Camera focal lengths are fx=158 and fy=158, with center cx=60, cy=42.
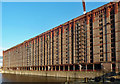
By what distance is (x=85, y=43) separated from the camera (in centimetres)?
10469

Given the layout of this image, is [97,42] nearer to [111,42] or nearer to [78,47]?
[111,42]

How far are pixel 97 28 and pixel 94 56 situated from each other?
17.3 metres

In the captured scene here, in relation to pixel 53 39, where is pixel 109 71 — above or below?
below

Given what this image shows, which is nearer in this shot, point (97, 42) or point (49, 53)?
point (97, 42)

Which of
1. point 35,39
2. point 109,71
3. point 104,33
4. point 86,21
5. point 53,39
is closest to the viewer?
point 109,71

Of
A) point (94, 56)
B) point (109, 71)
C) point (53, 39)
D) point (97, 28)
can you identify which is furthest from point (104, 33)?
point (53, 39)

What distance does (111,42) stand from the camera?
89.2 meters

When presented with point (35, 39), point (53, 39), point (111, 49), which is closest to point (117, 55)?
point (111, 49)

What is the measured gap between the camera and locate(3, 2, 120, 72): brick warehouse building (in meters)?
88.4

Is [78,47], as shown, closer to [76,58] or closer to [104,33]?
[76,58]

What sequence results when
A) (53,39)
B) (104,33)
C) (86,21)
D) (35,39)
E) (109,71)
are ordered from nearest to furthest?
(109,71) < (104,33) < (86,21) < (53,39) < (35,39)

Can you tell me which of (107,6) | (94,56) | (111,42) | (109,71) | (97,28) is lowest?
Answer: (109,71)

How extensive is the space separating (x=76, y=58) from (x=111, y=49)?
2813 cm

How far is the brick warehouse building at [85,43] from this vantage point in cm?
8838
